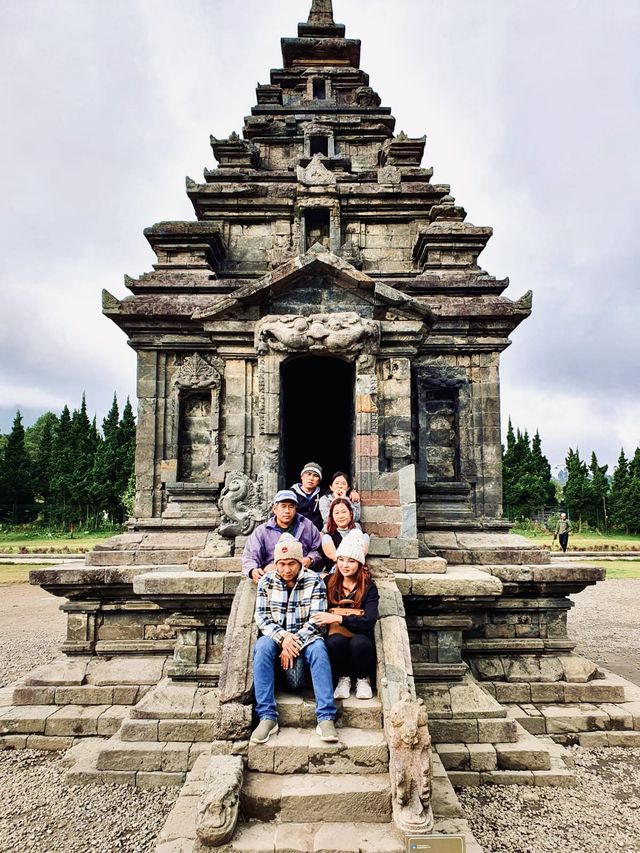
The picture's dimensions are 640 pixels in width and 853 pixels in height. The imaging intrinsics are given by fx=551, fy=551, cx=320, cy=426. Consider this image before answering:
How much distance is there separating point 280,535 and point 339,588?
2.78ft

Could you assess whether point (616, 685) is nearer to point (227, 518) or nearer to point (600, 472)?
point (227, 518)

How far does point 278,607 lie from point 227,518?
1968 millimetres

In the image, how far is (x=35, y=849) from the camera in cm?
469

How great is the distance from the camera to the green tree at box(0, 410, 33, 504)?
38.0 meters

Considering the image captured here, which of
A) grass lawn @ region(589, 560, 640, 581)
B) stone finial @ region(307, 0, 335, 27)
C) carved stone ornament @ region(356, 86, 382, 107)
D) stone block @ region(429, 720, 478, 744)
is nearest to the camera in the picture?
stone block @ region(429, 720, 478, 744)

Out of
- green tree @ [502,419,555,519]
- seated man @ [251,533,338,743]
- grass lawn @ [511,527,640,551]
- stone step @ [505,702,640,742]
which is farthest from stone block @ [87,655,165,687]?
green tree @ [502,419,555,519]

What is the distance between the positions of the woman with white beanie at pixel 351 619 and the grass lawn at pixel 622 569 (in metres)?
17.4

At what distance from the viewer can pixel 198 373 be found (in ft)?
30.3

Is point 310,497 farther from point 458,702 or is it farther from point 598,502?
point 598,502

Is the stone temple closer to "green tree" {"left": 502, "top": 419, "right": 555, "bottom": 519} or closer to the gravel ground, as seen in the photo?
the gravel ground

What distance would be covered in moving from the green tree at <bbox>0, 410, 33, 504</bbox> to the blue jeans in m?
39.3

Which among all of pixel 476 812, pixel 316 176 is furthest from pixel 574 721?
pixel 316 176

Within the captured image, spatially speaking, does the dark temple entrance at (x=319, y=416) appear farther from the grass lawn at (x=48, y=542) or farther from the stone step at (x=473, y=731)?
the grass lawn at (x=48, y=542)

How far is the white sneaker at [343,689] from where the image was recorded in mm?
4812
